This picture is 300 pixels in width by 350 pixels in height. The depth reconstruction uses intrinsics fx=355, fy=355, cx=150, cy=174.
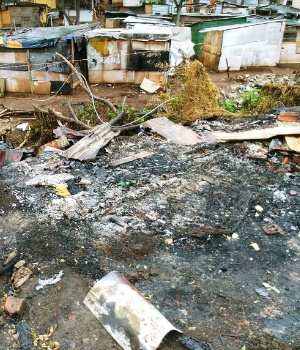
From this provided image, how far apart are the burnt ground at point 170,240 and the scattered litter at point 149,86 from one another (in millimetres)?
7145

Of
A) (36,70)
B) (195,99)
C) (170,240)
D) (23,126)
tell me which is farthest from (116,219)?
(36,70)

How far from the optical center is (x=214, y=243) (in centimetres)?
420

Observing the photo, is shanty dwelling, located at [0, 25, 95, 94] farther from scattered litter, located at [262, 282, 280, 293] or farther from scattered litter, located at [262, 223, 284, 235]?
scattered litter, located at [262, 282, 280, 293]

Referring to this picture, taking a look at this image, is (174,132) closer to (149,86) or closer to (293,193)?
(293,193)

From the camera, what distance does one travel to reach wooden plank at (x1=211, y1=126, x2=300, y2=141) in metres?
6.51

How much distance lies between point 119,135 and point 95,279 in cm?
453

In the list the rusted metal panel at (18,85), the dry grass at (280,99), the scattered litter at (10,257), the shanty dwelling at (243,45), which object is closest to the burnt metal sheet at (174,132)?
the dry grass at (280,99)

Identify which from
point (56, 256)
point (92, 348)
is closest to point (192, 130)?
point (56, 256)

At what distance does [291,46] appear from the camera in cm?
1573

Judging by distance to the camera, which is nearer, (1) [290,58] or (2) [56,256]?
(2) [56,256]

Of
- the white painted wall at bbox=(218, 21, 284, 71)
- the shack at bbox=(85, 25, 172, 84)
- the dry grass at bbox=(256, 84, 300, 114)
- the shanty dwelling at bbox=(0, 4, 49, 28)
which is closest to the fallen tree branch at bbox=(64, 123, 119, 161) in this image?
the dry grass at bbox=(256, 84, 300, 114)

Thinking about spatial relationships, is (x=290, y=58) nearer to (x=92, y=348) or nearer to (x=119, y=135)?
(x=119, y=135)

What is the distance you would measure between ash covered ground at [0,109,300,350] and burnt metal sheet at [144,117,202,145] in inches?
24.7

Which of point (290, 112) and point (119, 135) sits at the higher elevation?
point (290, 112)
